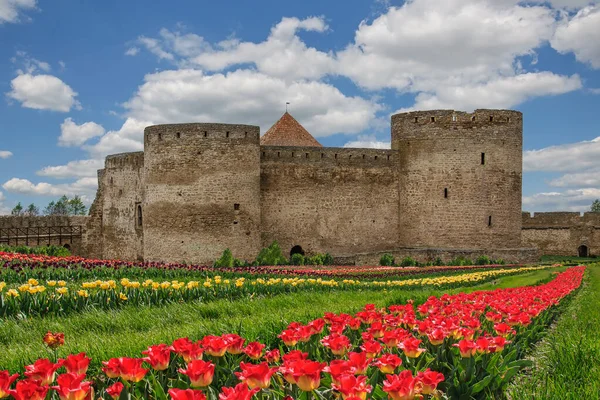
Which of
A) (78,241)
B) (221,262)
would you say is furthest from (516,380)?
(78,241)

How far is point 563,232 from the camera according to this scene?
120ft

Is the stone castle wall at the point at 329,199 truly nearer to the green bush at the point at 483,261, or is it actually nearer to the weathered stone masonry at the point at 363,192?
the weathered stone masonry at the point at 363,192

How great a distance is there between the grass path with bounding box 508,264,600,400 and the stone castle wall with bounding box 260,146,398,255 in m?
18.9

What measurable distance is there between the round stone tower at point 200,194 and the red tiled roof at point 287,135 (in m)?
4.57

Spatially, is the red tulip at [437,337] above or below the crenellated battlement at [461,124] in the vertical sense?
below

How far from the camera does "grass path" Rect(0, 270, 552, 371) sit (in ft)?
15.5

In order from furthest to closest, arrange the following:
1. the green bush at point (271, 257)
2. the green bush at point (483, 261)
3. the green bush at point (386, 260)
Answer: the green bush at point (483, 261), the green bush at point (386, 260), the green bush at point (271, 257)

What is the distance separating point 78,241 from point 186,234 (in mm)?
10555

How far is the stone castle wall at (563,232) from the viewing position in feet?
118

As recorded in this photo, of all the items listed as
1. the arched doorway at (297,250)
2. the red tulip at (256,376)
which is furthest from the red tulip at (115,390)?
the arched doorway at (297,250)

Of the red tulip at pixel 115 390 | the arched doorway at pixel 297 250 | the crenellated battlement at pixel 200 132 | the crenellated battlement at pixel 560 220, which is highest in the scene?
the crenellated battlement at pixel 200 132

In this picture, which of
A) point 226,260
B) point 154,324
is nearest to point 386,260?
point 226,260

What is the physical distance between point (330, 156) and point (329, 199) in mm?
1978

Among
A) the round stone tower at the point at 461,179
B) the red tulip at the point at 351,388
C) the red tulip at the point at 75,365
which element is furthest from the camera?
the round stone tower at the point at 461,179
